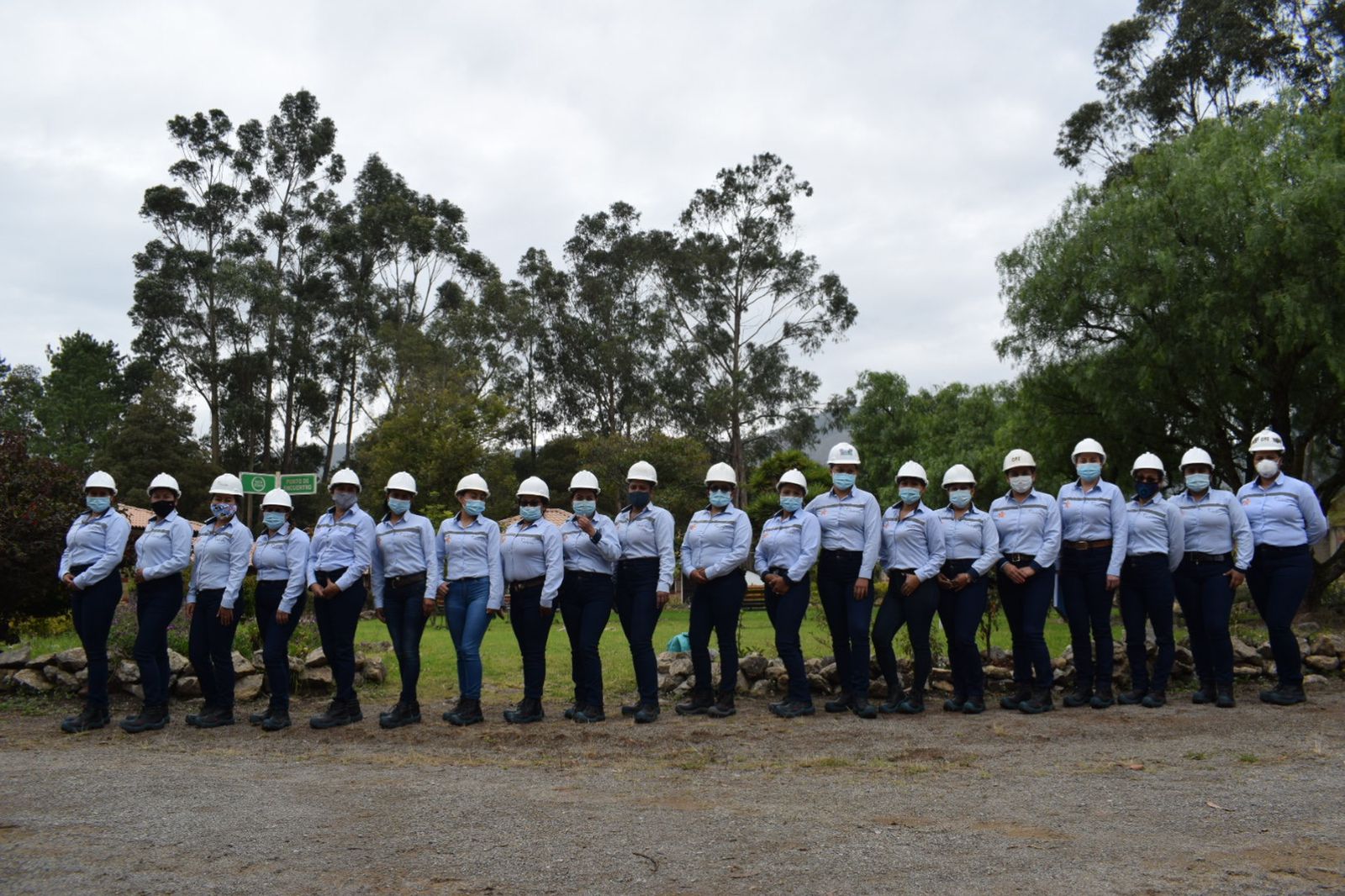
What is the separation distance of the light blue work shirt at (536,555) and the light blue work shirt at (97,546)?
3027 mm

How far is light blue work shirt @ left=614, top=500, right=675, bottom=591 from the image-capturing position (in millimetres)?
8719

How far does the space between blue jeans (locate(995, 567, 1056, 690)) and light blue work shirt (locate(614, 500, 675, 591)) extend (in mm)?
2784

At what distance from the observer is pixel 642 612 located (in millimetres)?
8719

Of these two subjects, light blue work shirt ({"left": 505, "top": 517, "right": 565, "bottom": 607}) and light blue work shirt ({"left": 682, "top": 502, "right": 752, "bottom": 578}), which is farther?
light blue work shirt ({"left": 682, "top": 502, "right": 752, "bottom": 578})

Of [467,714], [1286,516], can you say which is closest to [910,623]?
[1286,516]

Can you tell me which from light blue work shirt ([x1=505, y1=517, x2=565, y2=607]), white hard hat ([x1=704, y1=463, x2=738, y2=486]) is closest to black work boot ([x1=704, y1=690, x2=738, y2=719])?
light blue work shirt ([x1=505, y1=517, x2=565, y2=607])

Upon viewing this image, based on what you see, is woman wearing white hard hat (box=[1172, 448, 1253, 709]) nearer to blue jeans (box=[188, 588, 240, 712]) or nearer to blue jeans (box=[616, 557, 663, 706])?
blue jeans (box=[616, 557, 663, 706])

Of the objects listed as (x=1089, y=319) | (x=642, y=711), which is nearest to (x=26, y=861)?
(x=642, y=711)

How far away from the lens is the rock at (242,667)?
384 inches

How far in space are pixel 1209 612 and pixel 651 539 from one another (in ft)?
15.2

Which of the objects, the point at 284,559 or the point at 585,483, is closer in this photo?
the point at 284,559

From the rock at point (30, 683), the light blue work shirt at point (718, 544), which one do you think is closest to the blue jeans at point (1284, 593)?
the light blue work shirt at point (718, 544)

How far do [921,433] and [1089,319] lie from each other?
33510 mm

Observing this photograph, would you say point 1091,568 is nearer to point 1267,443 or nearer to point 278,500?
point 1267,443
